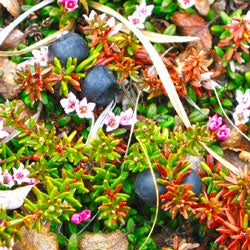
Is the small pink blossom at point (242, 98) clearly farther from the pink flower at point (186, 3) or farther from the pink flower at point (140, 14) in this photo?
Answer: the pink flower at point (140, 14)

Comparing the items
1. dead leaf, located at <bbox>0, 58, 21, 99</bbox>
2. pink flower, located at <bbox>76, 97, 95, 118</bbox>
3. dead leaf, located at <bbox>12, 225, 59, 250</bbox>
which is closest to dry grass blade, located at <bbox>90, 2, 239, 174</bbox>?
pink flower, located at <bbox>76, 97, 95, 118</bbox>

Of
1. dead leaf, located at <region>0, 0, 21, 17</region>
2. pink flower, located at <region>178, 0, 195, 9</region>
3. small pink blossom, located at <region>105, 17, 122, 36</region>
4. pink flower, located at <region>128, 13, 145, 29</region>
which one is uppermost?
dead leaf, located at <region>0, 0, 21, 17</region>

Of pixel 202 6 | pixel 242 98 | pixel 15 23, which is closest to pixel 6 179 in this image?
pixel 15 23

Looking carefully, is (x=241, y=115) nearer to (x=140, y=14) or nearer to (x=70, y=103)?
(x=140, y=14)

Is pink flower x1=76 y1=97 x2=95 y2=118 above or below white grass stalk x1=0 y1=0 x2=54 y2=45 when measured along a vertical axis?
below

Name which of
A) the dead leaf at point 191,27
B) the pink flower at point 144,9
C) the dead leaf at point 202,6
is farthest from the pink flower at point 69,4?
the dead leaf at point 202,6

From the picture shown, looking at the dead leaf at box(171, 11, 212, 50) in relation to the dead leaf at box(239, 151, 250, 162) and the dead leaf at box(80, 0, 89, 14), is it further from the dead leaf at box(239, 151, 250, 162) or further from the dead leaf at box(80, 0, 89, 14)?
the dead leaf at box(239, 151, 250, 162)
